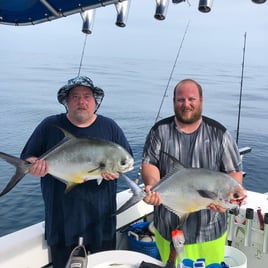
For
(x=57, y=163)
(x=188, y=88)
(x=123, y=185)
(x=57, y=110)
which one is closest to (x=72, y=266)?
(x=57, y=163)

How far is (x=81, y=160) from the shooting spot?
220 cm

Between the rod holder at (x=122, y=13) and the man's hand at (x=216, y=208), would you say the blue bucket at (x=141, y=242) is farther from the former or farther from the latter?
the rod holder at (x=122, y=13)

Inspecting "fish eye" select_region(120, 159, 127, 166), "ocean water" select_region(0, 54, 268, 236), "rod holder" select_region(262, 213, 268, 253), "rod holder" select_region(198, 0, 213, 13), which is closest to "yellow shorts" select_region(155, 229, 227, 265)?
"fish eye" select_region(120, 159, 127, 166)

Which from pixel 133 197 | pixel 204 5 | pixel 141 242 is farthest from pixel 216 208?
pixel 204 5

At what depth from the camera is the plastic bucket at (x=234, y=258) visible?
2728 mm

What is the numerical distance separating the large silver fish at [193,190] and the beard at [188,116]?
293 millimetres

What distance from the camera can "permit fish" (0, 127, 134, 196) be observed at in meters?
2.14

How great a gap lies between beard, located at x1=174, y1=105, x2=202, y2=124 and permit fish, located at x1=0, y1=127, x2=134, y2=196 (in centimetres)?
41

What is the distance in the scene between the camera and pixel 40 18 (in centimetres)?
261

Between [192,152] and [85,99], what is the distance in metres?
0.77

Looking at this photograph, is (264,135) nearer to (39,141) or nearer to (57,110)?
(57,110)

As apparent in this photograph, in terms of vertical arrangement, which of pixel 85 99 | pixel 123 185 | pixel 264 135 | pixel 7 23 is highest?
pixel 7 23

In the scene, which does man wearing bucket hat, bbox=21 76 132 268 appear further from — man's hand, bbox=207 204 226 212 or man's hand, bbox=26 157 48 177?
man's hand, bbox=207 204 226 212

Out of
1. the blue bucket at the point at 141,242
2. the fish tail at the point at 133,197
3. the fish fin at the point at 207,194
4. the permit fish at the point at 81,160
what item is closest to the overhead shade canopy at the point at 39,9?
the permit fish at the point at 81,160
